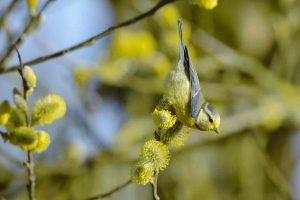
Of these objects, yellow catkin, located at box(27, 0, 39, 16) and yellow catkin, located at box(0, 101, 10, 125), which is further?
yellow catkin, located at box(27, 0, 39, 16)

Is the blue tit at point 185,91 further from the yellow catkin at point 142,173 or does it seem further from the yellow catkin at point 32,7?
the yellow catkin at point 32,7

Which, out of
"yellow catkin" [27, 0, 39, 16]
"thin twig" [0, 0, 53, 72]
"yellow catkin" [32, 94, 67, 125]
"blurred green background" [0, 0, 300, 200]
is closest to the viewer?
"yellow catkin" [32, 94, 67, 125]

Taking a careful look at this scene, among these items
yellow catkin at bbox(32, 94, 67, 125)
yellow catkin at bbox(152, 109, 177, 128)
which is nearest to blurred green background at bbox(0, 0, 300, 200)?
yellow catkin at bbox(32, 94, 67, 125)

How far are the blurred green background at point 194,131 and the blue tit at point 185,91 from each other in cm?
97

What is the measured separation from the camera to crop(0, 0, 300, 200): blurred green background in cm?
224

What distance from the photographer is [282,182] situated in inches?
88.7

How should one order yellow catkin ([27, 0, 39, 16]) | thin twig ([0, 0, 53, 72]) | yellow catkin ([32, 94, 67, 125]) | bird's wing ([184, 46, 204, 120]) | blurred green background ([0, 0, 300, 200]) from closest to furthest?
bird's wing ([184, 46, 204, 120]), yellow catkin ([32, 94, 67, 125]), thin twig ([0, 0, 53, 72]), yellow catkin ([27, 0, 39, 16]), blurred green background ([0, 0, 300, 200])

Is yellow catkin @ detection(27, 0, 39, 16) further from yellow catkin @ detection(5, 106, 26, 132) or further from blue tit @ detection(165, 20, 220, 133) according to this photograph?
blue tit @ detection(165, 20, 220, 133)

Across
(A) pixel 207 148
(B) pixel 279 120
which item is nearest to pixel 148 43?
(B) pixel 279 120

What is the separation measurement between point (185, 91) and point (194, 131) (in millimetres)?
1581

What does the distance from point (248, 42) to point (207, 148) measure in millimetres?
920

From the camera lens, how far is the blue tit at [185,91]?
2.80 ft

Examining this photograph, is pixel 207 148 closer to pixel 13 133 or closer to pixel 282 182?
pixel 282 182

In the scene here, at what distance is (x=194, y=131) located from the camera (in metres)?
2.42
